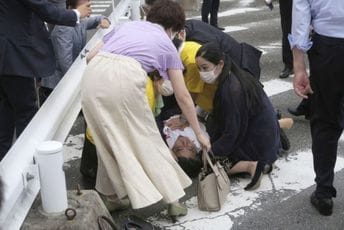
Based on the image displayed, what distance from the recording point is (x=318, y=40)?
3.33m

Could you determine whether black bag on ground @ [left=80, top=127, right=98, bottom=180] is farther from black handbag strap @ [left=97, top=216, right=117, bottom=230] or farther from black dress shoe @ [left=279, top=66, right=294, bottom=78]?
black dress shoe @ [left=279, top=66, right=294, bottom=78]

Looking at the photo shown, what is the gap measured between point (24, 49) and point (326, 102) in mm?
1982

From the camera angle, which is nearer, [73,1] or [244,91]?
[244,91]

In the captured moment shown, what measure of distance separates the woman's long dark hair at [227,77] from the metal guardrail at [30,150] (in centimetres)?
100

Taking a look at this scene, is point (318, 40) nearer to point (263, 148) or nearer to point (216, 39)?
point (263, 148)

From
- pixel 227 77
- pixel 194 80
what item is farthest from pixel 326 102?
pixel 194 80

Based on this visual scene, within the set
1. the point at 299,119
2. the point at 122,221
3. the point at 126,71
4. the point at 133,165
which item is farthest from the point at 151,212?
the point at 299,119

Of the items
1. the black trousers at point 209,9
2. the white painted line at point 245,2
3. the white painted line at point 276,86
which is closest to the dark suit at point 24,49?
the white painted line at point 276,86

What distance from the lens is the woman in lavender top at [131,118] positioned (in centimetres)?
341

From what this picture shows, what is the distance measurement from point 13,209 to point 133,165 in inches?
36.2

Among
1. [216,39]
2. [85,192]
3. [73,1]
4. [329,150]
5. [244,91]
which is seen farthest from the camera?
[73,1]

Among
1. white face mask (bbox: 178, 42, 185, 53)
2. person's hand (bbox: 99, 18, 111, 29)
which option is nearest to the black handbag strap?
white face mask (bbox: 178, 42, 185, 53)

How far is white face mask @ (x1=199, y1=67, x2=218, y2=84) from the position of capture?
410cm

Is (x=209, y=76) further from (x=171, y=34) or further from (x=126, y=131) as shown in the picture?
(x=126, y=131)
